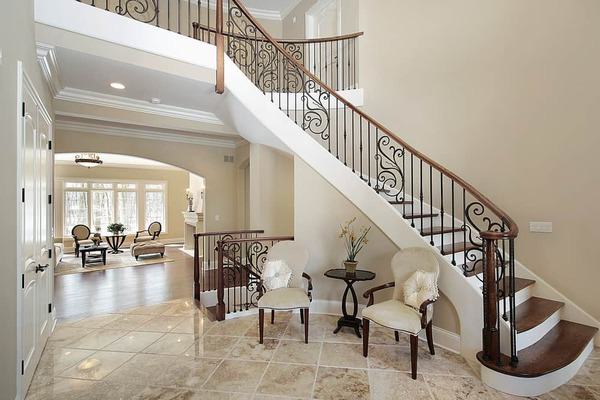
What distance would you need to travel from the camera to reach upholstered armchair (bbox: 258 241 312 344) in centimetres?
320

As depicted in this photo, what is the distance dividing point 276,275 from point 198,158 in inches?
189

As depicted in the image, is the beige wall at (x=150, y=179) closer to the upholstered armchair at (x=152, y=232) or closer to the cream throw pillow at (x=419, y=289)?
the upholstered armchair at (x=152, y=232)

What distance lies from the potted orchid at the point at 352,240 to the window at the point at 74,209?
1042 cm

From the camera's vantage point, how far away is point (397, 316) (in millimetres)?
2701

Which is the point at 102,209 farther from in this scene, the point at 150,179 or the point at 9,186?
the point at 9,186

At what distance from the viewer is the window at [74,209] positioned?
10109 millimetres

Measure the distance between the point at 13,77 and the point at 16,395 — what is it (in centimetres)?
228

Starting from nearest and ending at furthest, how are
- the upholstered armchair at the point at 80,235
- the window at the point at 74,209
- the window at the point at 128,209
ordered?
the upholstered armchair at the point at 80,235 < the window at the point at 74,209 < the window at the point at 128,209

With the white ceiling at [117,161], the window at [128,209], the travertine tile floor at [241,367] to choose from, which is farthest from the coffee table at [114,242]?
the travertine tile floor at [241,367]

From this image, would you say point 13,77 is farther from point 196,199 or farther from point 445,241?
point 196,199

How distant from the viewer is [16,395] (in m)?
2.16

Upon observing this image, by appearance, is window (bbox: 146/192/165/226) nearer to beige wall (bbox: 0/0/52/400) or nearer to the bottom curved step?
beige wall (bbox: 0/0/52/400)

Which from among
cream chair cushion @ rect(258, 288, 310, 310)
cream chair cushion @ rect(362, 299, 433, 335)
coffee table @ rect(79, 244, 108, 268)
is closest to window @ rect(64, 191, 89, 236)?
coffee table @ rect(79, 244, 108, 268)

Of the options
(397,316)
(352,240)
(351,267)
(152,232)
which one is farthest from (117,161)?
(397,316)
